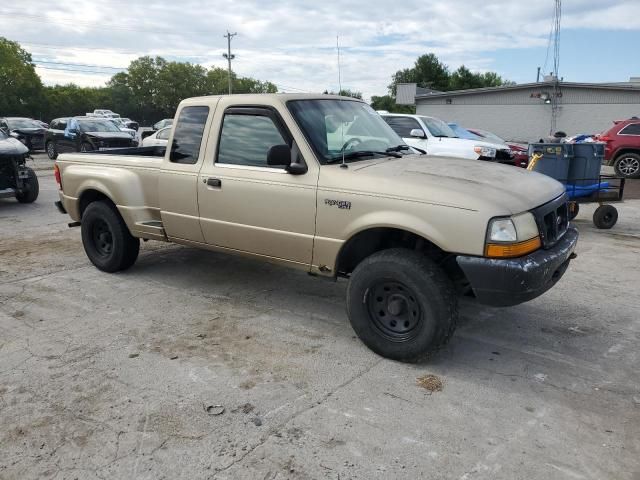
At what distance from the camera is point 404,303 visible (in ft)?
12.2

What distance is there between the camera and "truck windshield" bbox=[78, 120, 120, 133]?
64.2 ft

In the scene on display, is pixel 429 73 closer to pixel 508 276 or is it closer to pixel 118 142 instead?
pixel 118 142

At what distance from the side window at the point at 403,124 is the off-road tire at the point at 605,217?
15.3ft

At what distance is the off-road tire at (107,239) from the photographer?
5.63 meters

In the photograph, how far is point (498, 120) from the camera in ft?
115

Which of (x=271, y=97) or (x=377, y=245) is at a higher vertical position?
(x=271, y=97)

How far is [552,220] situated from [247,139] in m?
2.55

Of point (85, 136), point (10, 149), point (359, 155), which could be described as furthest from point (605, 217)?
point (85, 136)

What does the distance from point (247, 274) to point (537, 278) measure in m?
3.39

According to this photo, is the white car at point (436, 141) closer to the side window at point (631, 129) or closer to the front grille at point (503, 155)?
the front grille at point (503, 155)

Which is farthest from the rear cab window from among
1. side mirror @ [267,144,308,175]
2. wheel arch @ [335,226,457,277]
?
Result: wheel arch @ [335,226,457,277]

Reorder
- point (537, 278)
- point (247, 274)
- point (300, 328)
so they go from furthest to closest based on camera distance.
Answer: point (247, 274) → point (300, 328) → point (537, 278)

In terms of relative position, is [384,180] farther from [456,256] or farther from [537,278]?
[537,278]

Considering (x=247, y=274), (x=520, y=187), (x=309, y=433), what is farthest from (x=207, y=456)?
(x=247, y=274)
